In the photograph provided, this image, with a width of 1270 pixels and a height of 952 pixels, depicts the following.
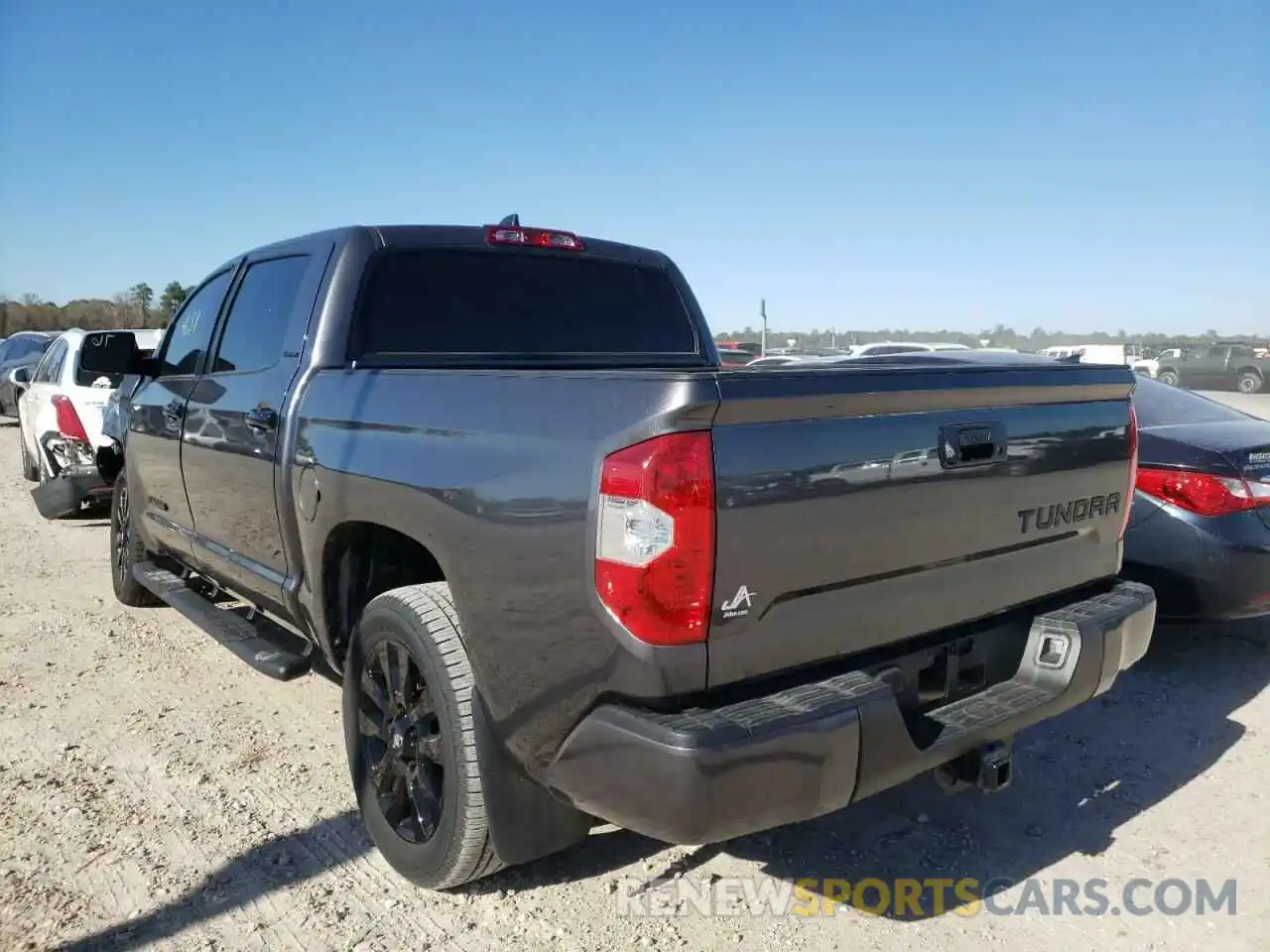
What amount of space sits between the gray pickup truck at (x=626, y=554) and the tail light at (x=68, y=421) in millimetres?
5764

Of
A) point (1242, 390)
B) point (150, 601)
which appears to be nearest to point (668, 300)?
point (150, 601)

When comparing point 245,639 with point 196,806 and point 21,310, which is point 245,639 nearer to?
point 196,806

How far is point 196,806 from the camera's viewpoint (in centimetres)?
336

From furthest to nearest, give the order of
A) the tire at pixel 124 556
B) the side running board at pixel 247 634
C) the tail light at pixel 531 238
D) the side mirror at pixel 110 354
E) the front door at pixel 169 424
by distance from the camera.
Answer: the tire at pixel 124 556, the side mirror at pixel 110 354, the front door at pixel 169 424, the tail light at pixel 531 238, the side running board at pixel 247 634

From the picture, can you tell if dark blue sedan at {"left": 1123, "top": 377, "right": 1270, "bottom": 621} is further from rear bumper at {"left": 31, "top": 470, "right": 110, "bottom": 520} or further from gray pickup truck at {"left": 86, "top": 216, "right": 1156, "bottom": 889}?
rear bumper at {"left": 31, "top": 470, "right": 110, "bottom": 520}

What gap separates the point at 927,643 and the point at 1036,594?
0.53 meters

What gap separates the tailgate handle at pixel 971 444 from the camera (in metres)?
2.47

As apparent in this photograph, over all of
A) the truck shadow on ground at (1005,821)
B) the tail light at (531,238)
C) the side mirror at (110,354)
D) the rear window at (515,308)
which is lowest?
the truck shadow on ground at (1005,821)

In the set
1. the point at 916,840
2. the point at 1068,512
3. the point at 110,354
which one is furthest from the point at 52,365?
the point at 1068,512

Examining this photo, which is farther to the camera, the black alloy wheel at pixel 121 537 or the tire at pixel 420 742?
the black alloy wheel at pixel 121 537

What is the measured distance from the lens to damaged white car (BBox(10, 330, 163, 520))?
7117 millimetres

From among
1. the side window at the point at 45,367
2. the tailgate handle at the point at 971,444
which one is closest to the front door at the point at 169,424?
the tailgate handle at the point at 971,444

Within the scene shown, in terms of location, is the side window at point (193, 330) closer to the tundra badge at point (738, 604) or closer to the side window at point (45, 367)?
the tundra badge at point (738, 604)
